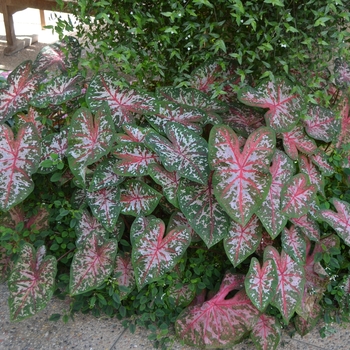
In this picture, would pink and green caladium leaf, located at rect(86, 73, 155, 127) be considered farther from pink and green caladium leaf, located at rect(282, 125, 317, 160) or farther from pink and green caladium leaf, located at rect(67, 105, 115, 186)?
pink and green caladium leaf, located at rect(282, 125, 317, 160)

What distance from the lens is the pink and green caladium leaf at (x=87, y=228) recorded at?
1.92m

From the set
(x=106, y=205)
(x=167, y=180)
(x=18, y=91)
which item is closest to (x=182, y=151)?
(x=167, y=180)

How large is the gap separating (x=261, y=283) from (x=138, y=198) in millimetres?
543

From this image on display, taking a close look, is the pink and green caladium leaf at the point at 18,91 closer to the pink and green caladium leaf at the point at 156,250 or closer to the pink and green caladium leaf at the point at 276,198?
the pink and green caladium leaf at the point at 156,250

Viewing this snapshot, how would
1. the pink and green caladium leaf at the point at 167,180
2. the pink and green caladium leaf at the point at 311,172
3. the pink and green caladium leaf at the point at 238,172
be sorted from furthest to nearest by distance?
the pink and green caladium leaf at the point at 311,172 < the pink and green caladium leaf at the point at 167,180 < the pink and green caladium leaf at the point at 238,172

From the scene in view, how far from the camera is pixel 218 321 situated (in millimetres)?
1884

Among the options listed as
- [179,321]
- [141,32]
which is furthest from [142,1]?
[179,321]

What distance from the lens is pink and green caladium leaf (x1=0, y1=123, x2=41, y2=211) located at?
186 centimetres

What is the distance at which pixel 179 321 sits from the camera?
1.92 meters

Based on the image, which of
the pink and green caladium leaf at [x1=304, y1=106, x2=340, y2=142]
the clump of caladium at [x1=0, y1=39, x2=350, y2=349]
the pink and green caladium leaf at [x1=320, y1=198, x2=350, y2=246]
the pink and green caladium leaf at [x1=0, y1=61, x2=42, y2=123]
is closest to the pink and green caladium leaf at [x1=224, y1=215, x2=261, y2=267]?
the clump of caladium at [x1=0, y1=39, x2=350, y2=349]

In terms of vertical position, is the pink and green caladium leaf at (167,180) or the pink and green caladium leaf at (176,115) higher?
the pink and green caladium leaf at (176,115)

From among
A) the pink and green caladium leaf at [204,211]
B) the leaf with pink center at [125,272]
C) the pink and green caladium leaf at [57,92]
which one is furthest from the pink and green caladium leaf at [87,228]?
the pink and green caladium leaf at [57,92]

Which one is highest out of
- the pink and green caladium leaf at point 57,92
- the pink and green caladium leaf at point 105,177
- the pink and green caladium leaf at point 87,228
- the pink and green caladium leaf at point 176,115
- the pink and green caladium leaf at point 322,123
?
the pink and green caladium leaf at point 57,92

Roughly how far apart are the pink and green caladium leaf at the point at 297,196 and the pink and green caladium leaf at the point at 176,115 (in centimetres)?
41
